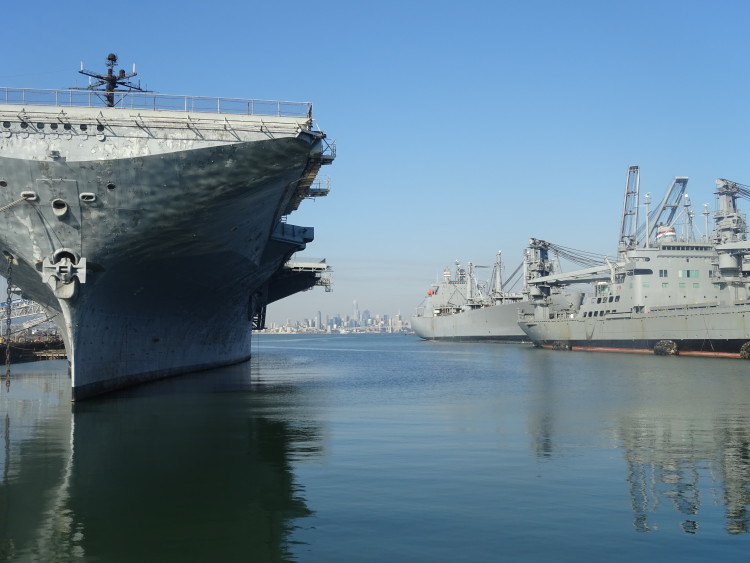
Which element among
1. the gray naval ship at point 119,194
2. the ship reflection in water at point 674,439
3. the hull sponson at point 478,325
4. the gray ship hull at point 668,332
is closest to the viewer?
the ship reflection in water at point 674,439

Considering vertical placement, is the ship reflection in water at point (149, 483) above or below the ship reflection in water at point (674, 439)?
below

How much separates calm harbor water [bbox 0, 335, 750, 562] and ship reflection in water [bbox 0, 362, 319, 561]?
0.04 meters

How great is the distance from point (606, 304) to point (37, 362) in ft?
145

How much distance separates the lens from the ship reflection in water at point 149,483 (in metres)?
7.81

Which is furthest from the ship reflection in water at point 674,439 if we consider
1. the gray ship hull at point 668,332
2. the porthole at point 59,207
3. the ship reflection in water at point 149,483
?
the gray ship hull at point 668,332

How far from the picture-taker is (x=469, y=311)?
92.5 m

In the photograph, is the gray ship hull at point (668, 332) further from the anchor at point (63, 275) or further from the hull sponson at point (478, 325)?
the anchor at point (63, 275)

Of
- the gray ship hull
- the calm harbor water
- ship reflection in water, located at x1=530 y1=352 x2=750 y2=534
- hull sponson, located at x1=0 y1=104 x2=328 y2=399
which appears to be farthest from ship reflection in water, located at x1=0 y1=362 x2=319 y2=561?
the gray ship hull

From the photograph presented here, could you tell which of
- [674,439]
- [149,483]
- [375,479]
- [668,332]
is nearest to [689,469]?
[674,439]

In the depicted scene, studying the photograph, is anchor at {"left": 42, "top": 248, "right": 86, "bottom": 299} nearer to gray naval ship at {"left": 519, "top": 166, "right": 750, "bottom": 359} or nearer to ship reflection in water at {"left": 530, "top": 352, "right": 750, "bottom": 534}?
ship reflection in water at {"left": 530, "top": 352, "right": 750, "bottom": 534}

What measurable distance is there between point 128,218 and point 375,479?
1182 centimetres

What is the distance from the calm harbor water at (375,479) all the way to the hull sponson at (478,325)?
200 feet

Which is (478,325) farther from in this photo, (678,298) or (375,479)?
(375,479)

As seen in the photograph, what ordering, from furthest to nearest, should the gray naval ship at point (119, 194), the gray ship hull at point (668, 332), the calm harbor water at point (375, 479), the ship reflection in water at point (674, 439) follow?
the gray ship hull at point (668, 332) < the gray naval ship at point (119, 194) < the ship reflection in water at point (674, 439) < the calm harbor water at point (375, 479)
